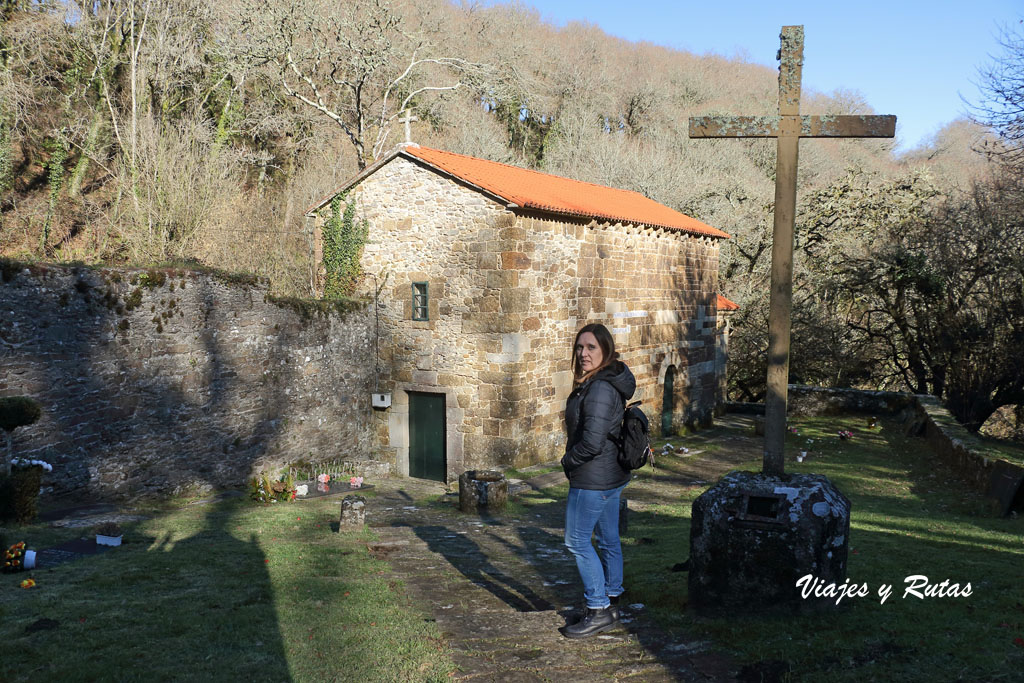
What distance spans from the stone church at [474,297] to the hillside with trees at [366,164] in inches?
147

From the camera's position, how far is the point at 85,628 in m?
4.85

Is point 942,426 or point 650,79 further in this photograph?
point 650,79

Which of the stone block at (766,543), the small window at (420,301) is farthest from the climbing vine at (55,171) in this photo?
the stone block at (766,543)

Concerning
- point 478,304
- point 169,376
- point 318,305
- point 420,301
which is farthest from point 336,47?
point 169,376

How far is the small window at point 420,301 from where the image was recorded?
49.0ft

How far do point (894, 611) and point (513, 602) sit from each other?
2.55 metres

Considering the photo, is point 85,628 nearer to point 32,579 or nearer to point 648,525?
point 32,579

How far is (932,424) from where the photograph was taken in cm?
1758

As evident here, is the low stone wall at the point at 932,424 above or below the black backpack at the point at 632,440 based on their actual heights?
below

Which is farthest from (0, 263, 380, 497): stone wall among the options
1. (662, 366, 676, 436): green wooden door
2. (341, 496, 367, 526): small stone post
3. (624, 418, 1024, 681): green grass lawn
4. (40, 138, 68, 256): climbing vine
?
(662, 366, 676, 436): green wooden door

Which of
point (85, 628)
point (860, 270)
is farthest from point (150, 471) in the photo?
point (860, 270)

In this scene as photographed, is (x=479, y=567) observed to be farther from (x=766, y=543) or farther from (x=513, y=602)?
(x=766, y=543)

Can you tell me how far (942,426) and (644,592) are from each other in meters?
14.1

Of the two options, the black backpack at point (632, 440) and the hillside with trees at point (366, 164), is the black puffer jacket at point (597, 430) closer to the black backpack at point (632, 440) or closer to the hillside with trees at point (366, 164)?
the black backpack at point (632, 440)
